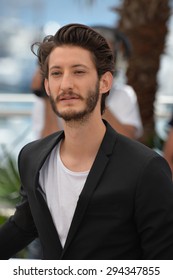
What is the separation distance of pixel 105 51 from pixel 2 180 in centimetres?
209

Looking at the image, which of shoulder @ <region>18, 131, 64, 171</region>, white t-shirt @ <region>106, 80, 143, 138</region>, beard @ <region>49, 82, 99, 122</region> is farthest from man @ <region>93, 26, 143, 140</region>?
beard @ <region>49, 82, 99, 122</region>

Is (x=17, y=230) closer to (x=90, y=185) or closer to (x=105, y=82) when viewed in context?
(x=90, y=185)

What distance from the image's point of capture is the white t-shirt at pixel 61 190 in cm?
114

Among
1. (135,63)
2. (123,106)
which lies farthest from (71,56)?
(135,63)

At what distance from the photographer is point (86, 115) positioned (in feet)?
3.70

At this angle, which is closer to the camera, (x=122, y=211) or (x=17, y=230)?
(x=122, y=211)

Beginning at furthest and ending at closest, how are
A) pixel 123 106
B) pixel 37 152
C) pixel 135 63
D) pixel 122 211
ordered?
pixel 135 63 → pixel 123 106 → pixel 37 152 → pixel 122 211

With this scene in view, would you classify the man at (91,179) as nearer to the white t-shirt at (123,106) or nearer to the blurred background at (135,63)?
the blurred background at (135,63)

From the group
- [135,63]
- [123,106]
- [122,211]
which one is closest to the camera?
[122,211]

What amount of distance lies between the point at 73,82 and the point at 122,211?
28 centimetres

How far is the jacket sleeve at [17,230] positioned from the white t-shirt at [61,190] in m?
0.11

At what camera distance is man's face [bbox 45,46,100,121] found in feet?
3.63

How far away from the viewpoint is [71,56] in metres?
1.11
